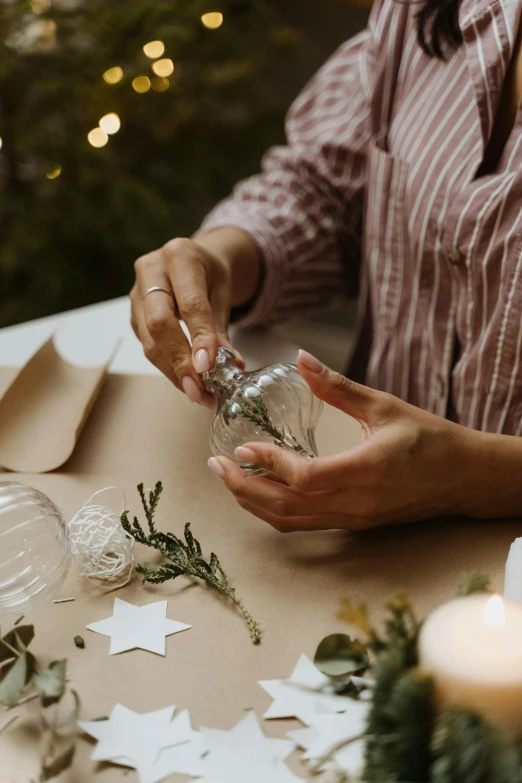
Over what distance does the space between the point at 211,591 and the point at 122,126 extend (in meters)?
1.58

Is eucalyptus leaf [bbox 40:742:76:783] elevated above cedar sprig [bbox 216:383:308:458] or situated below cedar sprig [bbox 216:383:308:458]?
below

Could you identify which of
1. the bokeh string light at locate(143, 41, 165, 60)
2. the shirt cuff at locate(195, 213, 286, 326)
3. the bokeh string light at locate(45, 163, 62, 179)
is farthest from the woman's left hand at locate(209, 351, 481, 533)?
the bokeh string light at locate(143, 41, 165, 60)

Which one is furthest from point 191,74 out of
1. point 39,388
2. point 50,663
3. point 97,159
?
point 50,663

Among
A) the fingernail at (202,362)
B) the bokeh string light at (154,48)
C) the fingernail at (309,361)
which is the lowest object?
the fingernail at (202,362)

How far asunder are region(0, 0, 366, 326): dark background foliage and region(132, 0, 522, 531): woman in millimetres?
765

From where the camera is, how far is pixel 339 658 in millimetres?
483

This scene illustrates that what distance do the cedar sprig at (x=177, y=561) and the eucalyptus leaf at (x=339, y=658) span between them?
64mm

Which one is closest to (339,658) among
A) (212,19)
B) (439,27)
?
(439,27)

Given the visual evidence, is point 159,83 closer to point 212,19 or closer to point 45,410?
point 212,19

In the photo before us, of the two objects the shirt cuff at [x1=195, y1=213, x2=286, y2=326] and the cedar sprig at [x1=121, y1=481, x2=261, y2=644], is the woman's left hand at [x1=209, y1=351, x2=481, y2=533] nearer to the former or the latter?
the cedar sprig at [x1=121, y1=481, x2=261, y2=644]

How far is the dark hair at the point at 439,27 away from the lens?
33.7 inches

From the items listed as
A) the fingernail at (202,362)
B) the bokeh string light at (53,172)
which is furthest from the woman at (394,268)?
the bokeh string light at (53,172)

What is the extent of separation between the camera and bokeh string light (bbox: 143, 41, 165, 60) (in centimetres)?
165

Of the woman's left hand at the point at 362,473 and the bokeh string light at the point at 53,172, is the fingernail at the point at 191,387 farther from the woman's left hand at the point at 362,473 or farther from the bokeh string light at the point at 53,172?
the bokeh string light at the point at 53,172
